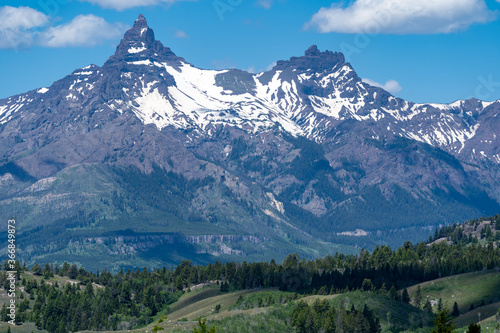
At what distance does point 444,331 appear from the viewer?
146125 millimetres

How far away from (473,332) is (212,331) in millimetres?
37510

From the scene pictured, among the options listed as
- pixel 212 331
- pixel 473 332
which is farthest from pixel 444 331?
pixel 212 331

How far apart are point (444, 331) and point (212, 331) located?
35.7 meters

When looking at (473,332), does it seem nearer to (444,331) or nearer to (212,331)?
(444,331)

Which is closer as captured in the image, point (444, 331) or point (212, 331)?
point (212, 331)

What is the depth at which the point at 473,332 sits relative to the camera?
459ft

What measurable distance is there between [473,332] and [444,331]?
685 centimetres
